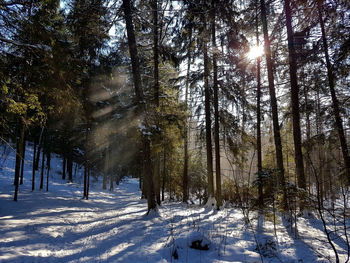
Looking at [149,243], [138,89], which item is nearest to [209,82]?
[138,89]

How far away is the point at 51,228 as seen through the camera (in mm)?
6449

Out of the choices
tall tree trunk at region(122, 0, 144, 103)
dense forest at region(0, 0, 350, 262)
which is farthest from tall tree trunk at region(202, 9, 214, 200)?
tall tree trunk at region(122, 0, 144, 103)

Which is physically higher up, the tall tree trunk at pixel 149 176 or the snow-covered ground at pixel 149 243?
the tall tree trunk at pixel 149 176

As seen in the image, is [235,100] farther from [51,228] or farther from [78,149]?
A: [78,149]

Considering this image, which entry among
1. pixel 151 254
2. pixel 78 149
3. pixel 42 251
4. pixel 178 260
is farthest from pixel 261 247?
pixel 78 149

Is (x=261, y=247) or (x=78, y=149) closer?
(x=261, y=247)

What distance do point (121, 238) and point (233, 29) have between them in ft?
28.3

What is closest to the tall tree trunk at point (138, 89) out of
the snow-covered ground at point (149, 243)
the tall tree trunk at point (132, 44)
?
the tall tree trunk at point (132, 44)

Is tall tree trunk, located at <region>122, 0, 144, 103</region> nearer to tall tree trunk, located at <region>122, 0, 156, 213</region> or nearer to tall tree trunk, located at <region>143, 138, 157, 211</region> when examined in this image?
tall tree trunk, located at <region>122, 0, 156, 213</region>

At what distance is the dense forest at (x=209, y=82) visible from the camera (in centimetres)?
535

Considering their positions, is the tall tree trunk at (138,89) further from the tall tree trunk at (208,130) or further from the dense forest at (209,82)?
the tall tree trunk at (208,130)

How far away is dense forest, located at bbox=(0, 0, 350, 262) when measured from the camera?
535 cm

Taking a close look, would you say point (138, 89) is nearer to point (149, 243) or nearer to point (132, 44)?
point (132, 44)

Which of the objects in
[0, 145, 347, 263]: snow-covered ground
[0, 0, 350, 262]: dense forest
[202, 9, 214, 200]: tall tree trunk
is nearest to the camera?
[0, 145, 347, 263]: snow-covered ground
